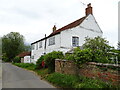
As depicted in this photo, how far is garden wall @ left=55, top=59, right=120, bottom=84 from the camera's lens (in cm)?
663

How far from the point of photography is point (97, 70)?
309 inches

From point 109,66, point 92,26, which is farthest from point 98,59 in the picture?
point 92,26

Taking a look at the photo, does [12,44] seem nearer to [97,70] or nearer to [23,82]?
[23,82]

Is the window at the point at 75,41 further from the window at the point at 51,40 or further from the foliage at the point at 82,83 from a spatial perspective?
the foliage at the point at 82,83

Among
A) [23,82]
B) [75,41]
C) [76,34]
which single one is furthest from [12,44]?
[23,82]

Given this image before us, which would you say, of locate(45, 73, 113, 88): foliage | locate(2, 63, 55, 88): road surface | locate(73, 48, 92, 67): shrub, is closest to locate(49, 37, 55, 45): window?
locate(2, 63, 55, 88): road surface

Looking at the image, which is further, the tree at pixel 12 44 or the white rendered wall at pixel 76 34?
the tree at pixel 12 44

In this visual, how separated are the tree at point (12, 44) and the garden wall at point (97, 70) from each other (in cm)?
5427

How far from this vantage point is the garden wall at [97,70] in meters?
6.63

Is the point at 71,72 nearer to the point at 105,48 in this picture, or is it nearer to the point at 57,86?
the point at 57,86

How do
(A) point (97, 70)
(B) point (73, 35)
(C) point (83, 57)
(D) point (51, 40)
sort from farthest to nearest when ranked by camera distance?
(D) point (51, 40) < (B) point (73, 35) < (C) point (83, 57) < (A) point (97, 70)

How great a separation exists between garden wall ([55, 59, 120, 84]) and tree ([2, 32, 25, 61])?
54268 millimetres

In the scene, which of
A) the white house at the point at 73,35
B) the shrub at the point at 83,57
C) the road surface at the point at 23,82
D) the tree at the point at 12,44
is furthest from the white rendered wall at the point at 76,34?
the tree at the point at 12,44

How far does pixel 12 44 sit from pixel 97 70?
58.6 metres
